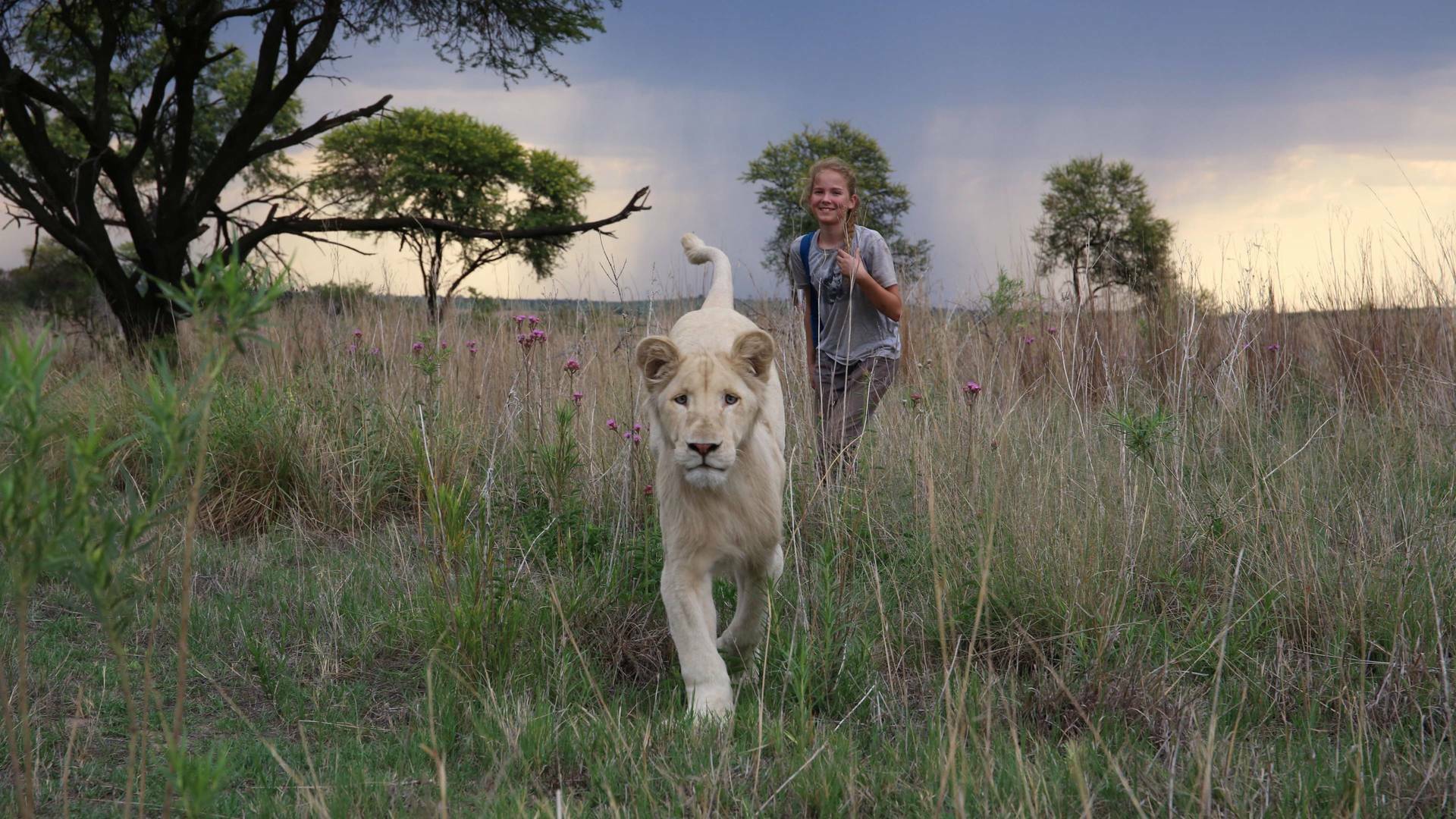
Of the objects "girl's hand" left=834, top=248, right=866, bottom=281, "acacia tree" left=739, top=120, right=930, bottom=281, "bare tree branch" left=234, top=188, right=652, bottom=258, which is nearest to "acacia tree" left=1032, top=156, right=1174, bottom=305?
"acacia tree" left=739, top=120, right=930, bottom=281

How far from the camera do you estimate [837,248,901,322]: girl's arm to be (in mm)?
5766

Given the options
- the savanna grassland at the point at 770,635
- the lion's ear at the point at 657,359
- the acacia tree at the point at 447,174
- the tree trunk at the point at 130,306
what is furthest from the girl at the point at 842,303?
the acacia tree at the point at 447,174

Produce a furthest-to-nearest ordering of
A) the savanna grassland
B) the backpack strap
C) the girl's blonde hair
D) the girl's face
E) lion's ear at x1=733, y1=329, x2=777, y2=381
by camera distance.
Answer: the backpack strap
the girl's blonde hair
the girl's face
lion's ear at x1=733, y1=329, x2=777, y2=381
the savanna grassland

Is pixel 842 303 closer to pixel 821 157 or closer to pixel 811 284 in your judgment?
pixel 811 284

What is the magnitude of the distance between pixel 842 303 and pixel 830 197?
66 cm

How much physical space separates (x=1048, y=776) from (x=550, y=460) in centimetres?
266

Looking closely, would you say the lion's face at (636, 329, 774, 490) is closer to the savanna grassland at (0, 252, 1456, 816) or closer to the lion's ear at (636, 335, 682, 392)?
the lion's ear at (636, 335, 682, 392)

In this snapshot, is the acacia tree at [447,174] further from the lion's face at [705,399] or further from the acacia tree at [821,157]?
the lion's face at [705,399]

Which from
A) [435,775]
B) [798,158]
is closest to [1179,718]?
[435,775]

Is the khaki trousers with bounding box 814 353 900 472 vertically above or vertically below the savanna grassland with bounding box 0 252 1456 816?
above

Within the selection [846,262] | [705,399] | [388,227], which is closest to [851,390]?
[846,262]

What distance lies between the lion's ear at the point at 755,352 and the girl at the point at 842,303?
2343mm

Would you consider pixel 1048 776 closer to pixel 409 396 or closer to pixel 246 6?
pixel 409 396

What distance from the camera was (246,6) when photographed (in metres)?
14.8
